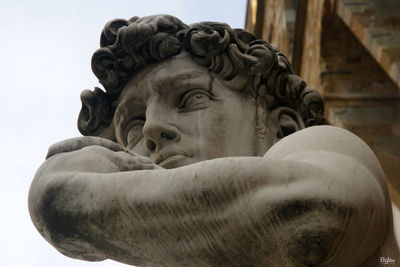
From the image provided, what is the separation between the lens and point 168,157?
3184mm

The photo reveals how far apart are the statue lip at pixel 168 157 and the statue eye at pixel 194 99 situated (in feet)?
0.73

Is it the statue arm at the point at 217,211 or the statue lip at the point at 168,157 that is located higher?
the statue arm at the point at 217,211

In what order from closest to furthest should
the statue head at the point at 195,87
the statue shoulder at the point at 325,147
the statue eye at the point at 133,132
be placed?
the statue shoulder at the point at 325,147
the statue head at the point at 195,87
the statue eye at the point at 133,132

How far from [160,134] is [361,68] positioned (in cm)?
488

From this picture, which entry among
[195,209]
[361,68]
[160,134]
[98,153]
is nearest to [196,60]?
[160,134]

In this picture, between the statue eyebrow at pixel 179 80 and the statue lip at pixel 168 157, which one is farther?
the statue eyebrow at pixel 179 80

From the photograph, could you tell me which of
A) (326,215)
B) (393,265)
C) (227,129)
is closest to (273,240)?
(326,215)

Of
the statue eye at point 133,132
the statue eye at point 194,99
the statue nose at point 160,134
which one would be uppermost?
the statue eye at point 194,99

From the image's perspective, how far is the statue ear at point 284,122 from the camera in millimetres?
3498

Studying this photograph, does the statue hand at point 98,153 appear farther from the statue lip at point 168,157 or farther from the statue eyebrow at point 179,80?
the statue eyebrow at point 179,80

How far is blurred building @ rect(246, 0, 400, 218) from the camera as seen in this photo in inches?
273

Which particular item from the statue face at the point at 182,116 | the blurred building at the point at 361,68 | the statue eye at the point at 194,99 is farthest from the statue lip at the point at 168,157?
the blurred building at the point at 361,68

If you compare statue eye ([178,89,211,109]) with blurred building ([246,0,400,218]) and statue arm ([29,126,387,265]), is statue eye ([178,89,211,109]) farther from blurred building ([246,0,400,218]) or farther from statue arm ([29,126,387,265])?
blurred building ([246,0,400,218])

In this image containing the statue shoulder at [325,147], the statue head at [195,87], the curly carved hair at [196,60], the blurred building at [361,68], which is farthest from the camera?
the blurred building at [361,68]
